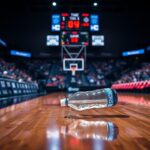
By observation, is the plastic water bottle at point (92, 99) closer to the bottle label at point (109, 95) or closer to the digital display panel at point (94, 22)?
the bottle label at point (109, 95)

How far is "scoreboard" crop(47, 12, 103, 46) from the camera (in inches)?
1307

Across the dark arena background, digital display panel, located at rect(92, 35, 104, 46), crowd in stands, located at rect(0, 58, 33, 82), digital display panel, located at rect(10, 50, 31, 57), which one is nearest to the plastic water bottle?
crowd in stands, located at rect(0, 58, 33, 82)

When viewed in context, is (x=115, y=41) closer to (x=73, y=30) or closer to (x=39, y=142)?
(x=73, y=30)

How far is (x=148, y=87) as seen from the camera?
2181 cm

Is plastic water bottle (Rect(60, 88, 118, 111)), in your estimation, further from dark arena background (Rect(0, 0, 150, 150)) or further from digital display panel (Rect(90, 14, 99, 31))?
digital display panel (Rect(90, 14, 99, 31))

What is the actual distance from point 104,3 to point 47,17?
323 inches

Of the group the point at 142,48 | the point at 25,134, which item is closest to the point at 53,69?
the point at 142,48

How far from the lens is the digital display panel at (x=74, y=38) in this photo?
1303 inches

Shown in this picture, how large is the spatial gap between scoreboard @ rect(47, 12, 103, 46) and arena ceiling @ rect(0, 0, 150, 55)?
1.59m

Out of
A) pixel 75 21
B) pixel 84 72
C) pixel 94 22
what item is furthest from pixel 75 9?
pixel 84 72

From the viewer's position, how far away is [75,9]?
3472 cm

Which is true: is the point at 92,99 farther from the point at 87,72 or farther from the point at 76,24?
the point at 87,72

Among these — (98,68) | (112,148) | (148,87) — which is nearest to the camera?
(112,148)

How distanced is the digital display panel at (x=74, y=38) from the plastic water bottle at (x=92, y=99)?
28.5m
